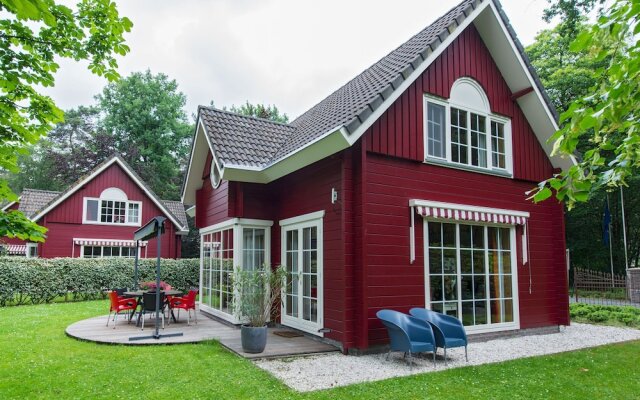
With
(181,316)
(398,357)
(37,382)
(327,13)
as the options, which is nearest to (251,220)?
(181,316)

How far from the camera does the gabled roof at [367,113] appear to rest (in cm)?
745

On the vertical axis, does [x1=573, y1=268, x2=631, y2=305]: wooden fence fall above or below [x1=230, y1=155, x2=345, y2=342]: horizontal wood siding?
below

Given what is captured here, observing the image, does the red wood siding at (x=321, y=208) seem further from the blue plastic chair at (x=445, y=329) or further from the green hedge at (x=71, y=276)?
the green hedge at (x=71, y=276)

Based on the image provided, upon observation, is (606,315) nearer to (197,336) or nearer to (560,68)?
(197,336)

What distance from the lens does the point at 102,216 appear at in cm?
2273

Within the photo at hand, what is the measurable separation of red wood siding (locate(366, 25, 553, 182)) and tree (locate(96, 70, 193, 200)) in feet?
110

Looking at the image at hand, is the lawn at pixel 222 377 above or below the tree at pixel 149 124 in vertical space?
below

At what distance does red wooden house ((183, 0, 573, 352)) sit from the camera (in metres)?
7.60

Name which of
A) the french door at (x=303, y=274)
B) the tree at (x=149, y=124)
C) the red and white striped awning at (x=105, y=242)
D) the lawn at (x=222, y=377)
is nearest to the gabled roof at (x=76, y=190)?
the red and white striped awning at (x=105, y=242)

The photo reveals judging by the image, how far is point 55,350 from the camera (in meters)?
7.39

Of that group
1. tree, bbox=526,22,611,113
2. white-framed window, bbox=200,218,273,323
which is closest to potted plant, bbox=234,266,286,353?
white-framed window, bbox=200,218,273,323

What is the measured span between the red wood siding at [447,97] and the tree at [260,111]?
22.7 m

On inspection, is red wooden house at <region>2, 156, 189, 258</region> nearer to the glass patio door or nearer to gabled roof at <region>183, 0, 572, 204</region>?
gabled roof at <region>183, 0, 572, 204</region>

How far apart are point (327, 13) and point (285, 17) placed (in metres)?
2.73
